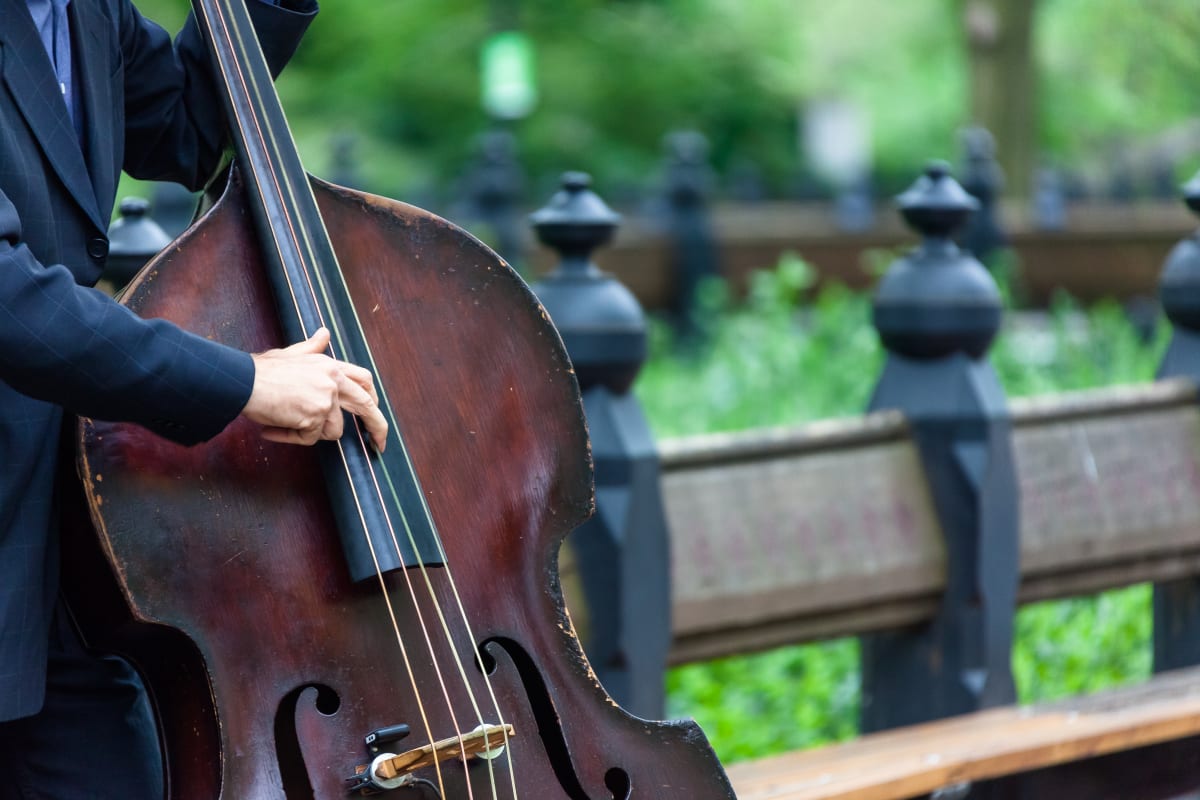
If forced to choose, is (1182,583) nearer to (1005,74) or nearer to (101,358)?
(101,358)

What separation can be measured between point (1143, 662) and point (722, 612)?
2386 mm

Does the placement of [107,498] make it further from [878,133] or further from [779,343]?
[878,133]

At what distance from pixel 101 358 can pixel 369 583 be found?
0.43 metres

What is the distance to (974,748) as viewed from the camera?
9.83 ft

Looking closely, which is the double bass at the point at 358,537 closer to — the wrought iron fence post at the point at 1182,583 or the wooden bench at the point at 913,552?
the wooden bench at the point at 913,552

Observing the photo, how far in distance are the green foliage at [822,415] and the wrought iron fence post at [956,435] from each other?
0.81 meters

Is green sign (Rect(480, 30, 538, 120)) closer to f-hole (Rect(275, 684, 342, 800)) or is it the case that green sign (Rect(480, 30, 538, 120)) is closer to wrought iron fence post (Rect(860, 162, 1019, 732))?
wrought iron fence post (Rect(860, 162, 1019, 732))

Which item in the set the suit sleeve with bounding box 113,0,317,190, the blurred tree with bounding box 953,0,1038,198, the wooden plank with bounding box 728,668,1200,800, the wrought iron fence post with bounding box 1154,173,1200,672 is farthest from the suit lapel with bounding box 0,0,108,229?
the blurred tree with bounding box 953,0,1038,198

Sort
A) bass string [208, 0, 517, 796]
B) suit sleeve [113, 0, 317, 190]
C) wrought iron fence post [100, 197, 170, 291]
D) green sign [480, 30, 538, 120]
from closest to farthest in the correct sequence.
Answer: bass string [208, 0, 517, 796], suit sleeve [113, 0, 317, 190], wrought iron fence post [100, 197, 170, 291], green sign [480, 30, 538, 120]

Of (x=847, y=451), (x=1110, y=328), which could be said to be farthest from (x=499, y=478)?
(x=1110, y=328)

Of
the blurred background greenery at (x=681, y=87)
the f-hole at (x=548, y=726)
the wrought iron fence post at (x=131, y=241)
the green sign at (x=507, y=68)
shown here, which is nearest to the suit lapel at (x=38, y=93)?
the f-hole at (x=548, y=726)

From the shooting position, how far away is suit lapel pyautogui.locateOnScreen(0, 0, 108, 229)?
1884 millimetres

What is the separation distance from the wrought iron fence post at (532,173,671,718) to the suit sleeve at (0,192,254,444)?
1355 mm

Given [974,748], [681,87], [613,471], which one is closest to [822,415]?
[613,471]
